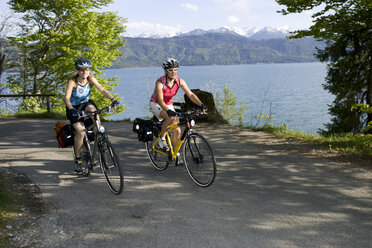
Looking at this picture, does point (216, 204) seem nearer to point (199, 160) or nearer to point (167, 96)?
point (199, 160)

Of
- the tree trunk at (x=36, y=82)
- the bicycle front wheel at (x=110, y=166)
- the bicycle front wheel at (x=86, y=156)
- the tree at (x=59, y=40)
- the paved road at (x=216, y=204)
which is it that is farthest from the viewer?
the tree trunk at (x=36, y=82)

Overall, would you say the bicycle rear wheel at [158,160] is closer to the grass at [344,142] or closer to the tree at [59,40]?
the grass at [344,142]

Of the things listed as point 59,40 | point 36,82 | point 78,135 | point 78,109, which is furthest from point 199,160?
point 36,82

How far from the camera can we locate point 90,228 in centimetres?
386

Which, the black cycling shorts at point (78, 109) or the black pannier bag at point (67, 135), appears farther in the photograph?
the black pannier bag at point (67, 135)

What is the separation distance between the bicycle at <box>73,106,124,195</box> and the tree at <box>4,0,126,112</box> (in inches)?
668

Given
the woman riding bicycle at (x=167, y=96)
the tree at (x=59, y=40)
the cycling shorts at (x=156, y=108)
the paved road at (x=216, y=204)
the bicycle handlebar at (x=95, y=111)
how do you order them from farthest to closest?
1. the tree at (x=59, y=40)
2. the cycling shorts at (x=156, y=108)
3. the woman riding bicycle at (x=167, y=96)
4. the bicycle handlebar at (x=95, y=111)
5. the paved road at (x=216, y=204)

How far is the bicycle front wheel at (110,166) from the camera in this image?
16.0 feet

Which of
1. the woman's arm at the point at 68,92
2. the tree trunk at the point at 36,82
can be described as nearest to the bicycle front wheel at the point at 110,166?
the woman's arm at the point at 68,92

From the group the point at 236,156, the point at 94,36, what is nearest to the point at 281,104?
the point at 94,36

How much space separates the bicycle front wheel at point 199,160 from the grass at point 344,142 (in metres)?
3.80

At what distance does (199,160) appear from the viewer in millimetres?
5363

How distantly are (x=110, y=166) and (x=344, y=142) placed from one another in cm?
632

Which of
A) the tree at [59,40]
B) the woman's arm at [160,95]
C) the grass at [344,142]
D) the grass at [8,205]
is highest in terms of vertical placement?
the tree at [59,40]
